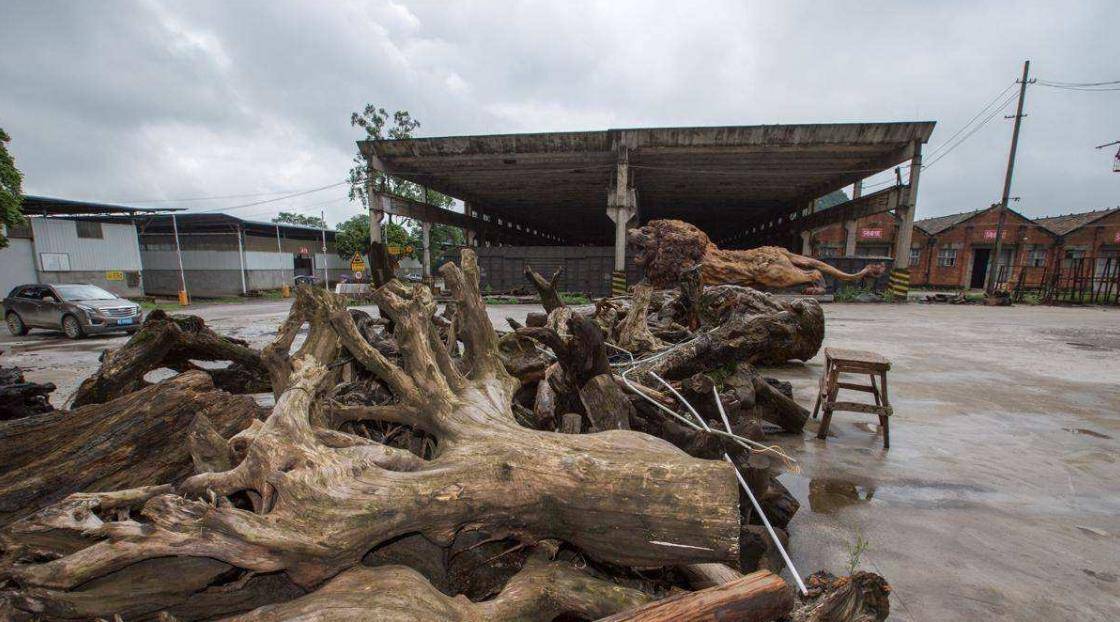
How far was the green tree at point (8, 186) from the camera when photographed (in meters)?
14.4

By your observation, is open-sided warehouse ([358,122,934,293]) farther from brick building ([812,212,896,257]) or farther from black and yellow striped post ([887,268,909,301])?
brick building ([812,212,896,257])

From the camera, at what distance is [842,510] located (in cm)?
283

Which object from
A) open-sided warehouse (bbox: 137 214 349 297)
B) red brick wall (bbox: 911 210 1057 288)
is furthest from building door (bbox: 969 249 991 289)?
open-sided warehouse (bbox: 137 214 349 297)

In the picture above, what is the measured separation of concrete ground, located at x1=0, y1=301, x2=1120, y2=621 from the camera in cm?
212

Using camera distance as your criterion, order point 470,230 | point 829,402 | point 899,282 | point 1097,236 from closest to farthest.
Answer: point 829,402, point 899,282, point 470,230, point 1097,236

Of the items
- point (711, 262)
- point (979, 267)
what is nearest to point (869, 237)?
point (979, 267)

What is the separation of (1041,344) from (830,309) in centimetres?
639

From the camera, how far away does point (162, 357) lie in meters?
3.38

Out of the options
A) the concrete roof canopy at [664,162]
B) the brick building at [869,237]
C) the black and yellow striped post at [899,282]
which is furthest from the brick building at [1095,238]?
the concrete roof canopy at [664,162]

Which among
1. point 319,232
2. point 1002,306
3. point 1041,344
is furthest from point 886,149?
point 319,232

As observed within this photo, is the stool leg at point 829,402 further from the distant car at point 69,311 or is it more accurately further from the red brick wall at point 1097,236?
the red brick wall at point 1097,236

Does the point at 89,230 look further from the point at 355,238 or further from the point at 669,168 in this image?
the point at 669,168

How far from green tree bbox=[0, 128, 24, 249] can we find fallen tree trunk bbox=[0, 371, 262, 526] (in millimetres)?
21329

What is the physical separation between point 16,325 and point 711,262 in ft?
69.3
